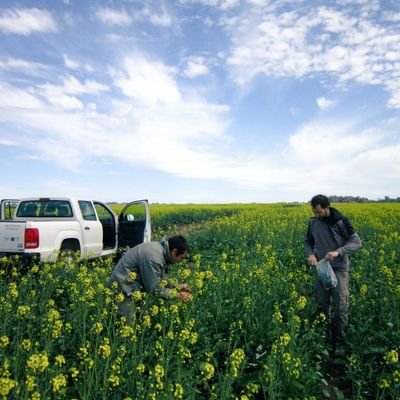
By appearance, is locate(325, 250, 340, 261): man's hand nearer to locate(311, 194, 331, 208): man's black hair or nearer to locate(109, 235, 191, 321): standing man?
locate(311, 194, 331, 208): man's black hair

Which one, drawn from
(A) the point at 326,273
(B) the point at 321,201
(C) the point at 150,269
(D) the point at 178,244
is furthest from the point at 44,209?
(A) the point at 326,273

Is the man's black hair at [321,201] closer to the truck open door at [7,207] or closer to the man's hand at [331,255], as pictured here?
the man's hand at [331,255]

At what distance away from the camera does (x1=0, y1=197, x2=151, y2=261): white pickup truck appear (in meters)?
8.27

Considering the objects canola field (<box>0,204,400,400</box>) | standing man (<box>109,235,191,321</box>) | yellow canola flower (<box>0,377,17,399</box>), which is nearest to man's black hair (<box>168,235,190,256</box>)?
standing man (<box>109,235,191,321</box>)

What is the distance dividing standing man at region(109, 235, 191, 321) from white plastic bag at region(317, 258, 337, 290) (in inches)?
81.0

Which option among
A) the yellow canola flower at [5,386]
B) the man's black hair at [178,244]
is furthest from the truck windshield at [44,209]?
the yellow canola flower at [5,386]

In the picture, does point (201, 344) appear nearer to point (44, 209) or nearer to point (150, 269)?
point (150, 269)

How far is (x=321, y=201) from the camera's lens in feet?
19.4

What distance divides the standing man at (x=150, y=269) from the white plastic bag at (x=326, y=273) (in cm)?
206

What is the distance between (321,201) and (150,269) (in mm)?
2750

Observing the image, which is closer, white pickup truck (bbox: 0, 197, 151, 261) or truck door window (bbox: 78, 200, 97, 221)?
white pickup truck (bbox: 0, 197, 151, 261)

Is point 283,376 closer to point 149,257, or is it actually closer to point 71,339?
point 149,257

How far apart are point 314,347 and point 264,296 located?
1036mm

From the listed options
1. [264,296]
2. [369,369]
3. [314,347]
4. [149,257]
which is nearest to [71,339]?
[149,257]
